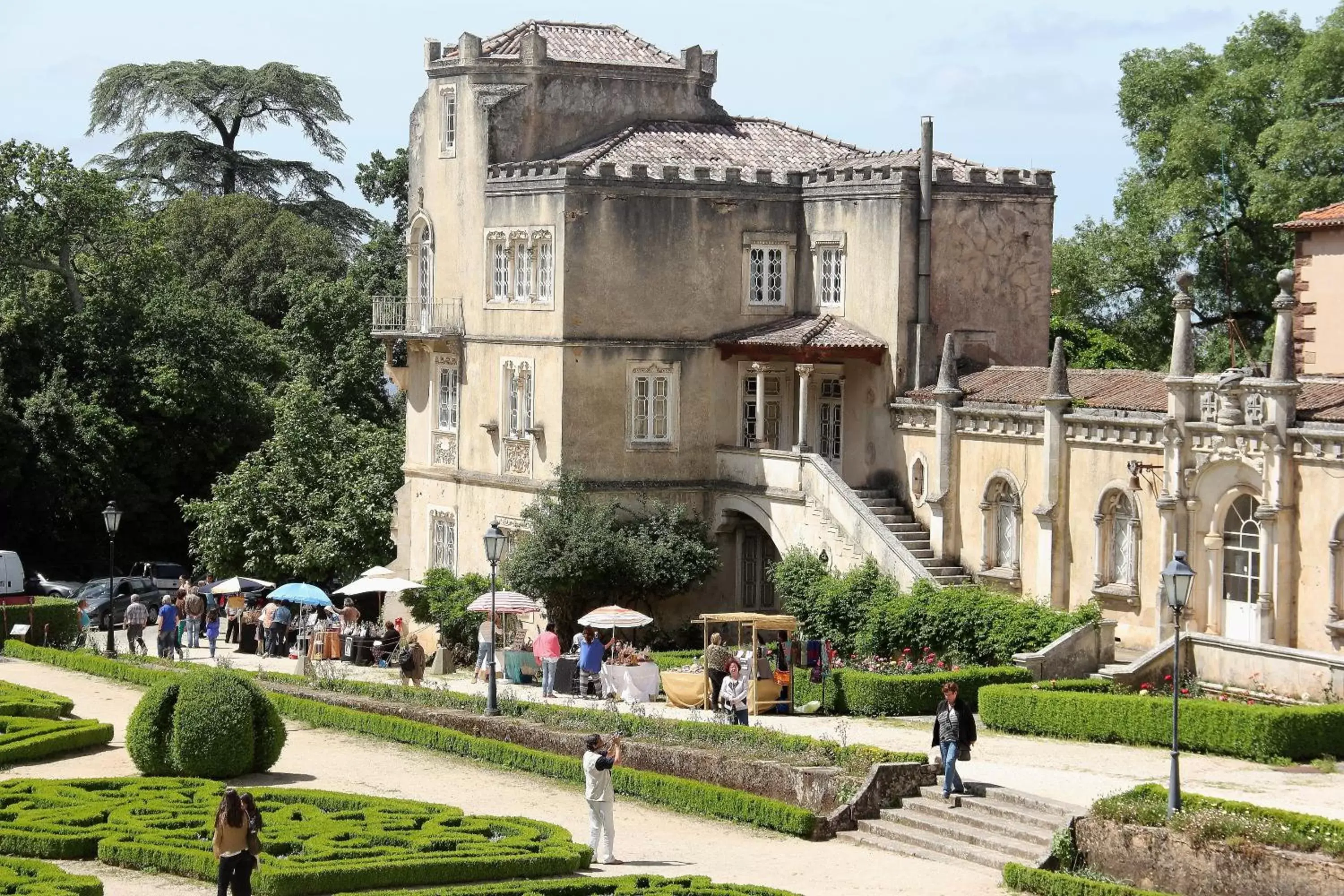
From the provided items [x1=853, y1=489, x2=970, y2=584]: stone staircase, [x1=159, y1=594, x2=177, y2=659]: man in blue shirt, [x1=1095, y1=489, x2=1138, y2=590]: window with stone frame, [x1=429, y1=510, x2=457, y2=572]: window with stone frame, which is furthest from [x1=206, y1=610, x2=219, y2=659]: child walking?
[x1=1095, y1=489, x2=1138, y2=590]: window with stone frame

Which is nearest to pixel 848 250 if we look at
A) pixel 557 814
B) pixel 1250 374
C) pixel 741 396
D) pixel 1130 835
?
pixel 741 396

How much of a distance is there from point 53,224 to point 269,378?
9.00m

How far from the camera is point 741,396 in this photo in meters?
51.3

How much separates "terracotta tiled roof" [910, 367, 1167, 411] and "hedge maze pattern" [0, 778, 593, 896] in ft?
55.9

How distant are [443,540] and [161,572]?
10.9 meters

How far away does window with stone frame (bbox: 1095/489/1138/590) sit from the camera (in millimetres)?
41688

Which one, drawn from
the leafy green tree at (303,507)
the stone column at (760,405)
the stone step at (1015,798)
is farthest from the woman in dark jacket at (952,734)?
the leafy green tree at (303,507)

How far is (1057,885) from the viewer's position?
26312 millimetres

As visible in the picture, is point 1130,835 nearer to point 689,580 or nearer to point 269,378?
point 689,580

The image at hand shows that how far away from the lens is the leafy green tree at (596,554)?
48.4 metres

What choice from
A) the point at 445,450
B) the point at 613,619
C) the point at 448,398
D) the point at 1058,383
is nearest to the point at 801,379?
the point at 1058,383

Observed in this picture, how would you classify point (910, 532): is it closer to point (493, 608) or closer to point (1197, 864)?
point (493, 608)

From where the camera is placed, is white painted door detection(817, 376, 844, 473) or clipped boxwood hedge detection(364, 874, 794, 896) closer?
clipped boxwood hedge detection(364, 874, 794, 896)

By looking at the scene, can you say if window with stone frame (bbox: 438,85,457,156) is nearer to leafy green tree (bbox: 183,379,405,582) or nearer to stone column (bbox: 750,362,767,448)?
leafy green tree (bbox: 183,379,405,582)
